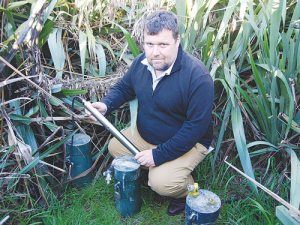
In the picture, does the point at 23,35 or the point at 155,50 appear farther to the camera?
the point at 23,35

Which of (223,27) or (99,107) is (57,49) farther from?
(223,27)

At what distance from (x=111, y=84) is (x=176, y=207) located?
1.15 m

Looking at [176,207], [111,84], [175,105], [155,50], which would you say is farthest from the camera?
[111,84]

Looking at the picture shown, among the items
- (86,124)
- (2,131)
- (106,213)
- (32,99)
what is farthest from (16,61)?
(106,213)

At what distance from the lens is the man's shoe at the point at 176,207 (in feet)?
7.18

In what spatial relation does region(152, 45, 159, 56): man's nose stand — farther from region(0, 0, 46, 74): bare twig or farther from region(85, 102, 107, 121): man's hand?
region(0, 0, 46, 74): bare twig

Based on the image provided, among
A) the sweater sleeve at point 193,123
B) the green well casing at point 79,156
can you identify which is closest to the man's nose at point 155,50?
the sweater sleeve at point 193,123

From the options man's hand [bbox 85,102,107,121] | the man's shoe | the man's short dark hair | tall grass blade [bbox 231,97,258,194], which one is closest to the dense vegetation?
tall grass blade [bbox 231,97,258,194]

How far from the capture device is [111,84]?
98.4 inches

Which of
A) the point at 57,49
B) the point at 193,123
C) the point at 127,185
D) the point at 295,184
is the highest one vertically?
the point at 57,49

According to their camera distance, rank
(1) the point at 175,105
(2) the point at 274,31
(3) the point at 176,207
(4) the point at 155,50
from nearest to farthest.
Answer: (4) the point at 155,50 → (1) the point at 175,105 → (2) the point at 274,31 → (3) the point at 176,207

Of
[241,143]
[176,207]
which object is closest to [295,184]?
[241,143]

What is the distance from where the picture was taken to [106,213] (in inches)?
86.9

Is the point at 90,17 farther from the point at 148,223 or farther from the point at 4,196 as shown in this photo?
the point at 148,223
